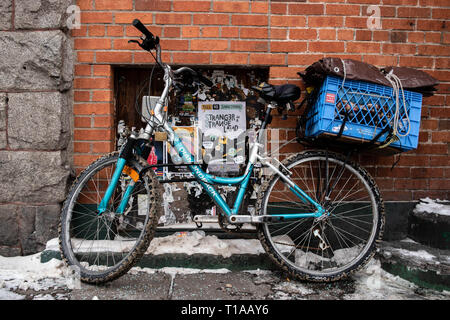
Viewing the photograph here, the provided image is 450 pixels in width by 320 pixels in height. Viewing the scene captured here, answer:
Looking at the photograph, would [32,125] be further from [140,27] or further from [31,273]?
[140,27]

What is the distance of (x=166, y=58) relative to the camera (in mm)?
2891

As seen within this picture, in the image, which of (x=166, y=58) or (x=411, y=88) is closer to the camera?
(x=411, y=88)

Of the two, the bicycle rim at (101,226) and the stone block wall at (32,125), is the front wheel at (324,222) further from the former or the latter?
the stone block wall at (32,125)

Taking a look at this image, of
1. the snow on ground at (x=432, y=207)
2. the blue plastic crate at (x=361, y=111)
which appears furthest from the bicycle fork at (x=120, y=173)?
the snow on ground at (x=432, y=207)

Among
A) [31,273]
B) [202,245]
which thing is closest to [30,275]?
[31,273]

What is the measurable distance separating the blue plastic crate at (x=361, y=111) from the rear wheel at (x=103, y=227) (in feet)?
4.52

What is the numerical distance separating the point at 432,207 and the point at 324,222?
1.21 m

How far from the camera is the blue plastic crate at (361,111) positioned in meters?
2.34

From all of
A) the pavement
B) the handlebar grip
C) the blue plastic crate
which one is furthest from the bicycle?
the blue plastic crate

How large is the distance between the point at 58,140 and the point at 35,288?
1.21 meters

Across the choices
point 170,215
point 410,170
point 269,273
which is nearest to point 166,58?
point 170,215

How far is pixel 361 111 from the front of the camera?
7.73 ft

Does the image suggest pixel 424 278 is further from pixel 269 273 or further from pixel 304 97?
pixel 304 97

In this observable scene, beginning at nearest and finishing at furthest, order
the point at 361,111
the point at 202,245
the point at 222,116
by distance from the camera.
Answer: the point at 361,111, the point at 202,245, the point at 222,116
